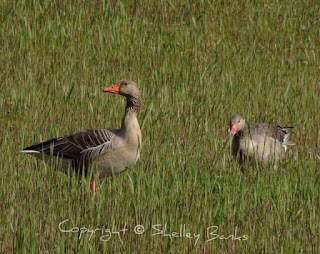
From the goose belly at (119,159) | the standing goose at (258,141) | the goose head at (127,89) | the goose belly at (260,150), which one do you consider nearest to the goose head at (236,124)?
the standing goose at (258,141)

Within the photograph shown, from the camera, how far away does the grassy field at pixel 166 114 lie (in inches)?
227

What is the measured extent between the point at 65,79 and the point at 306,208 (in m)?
5.31

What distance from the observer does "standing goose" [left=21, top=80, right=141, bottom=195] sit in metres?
7.15

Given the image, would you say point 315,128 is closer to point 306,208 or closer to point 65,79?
point 306,208

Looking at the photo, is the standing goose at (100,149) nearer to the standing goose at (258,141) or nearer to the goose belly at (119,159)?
the goose belly at (119,159)

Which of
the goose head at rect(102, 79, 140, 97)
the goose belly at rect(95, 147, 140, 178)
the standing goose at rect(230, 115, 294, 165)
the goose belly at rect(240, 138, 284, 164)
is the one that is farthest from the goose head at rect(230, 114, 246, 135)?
the goose belly at rect(95, 147, 140, 178)

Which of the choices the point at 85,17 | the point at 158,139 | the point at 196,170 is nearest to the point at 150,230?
the point at 196,170

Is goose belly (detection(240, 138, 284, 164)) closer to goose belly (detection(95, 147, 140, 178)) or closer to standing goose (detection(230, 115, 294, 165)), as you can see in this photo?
standing goose (detection(230, 115, 294, 165))

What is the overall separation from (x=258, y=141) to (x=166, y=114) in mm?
1594

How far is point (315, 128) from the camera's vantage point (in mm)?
9102

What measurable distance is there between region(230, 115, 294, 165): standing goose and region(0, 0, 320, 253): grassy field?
0.19 meters

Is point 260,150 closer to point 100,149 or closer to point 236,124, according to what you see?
point 236,124

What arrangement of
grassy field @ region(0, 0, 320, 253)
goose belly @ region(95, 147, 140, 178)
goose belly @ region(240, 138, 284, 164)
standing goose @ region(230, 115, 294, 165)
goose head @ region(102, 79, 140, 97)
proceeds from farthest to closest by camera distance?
standing goose @ region(230, 115, 294, 165), goose belly @ region(240, 138, 284, 164), goose head @ region(102, 79, 140, 97), goose belly @ region(95, 147, 140, 178), grassy field @ region(0, 0, 320, 253)

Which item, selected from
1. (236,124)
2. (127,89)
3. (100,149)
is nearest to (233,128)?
(236,124)
